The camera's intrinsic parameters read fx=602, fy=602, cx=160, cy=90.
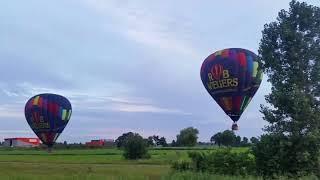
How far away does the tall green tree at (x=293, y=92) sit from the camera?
25438 mm

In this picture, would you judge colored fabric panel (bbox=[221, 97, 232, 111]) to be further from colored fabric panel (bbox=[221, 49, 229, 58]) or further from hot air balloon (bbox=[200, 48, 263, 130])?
colored fabric panel (bbox=[221, 49, 229, 58])

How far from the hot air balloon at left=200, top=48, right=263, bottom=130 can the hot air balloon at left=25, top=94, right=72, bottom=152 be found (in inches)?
1190

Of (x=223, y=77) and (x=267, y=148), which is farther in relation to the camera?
(x=223, y=77)

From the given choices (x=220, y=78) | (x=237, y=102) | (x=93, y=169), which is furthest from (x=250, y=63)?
(x=93, y=169)

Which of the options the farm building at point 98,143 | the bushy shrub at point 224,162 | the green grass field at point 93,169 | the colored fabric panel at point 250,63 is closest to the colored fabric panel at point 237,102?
the colored fabric panel at point 250,63

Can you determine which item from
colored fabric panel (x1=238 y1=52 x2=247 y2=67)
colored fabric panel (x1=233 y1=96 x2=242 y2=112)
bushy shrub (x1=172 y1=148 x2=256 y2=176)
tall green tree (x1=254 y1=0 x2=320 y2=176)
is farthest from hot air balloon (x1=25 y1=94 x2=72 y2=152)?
tall green tree (x1=254 y1=0 x2=320 y2=176)

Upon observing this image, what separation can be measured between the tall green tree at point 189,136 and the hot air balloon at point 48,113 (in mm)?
69800

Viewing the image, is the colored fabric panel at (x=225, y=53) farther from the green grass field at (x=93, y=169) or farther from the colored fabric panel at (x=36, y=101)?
the colored fabric panel at (x=36, y=101)

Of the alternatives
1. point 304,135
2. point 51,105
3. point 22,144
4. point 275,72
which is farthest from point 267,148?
point 22,144

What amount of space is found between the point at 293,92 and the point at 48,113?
55170 mm

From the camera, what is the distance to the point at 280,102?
25859 mm

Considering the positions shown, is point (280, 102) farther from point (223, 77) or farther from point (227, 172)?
point (223, 77)

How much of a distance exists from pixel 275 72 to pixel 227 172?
5208 millimetres

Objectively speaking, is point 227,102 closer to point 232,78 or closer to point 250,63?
point 232,78
